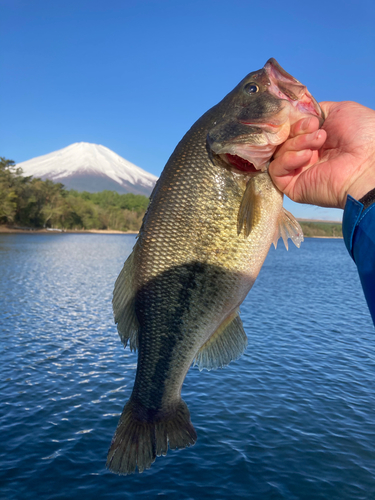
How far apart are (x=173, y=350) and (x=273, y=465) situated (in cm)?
581

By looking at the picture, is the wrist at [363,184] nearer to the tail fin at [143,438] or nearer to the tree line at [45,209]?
the tail fin at [143,438]

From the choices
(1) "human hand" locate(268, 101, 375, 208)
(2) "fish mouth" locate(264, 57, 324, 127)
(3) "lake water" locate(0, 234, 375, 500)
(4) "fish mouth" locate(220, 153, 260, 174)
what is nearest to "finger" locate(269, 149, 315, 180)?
(1) "human hand" locate(268, 101, 375, 208)

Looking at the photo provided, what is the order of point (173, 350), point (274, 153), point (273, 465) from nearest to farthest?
1. point (274, 153)
2. point (173, 350)
3. point (273, 465)

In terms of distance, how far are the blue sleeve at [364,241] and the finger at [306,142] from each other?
0.57 metres

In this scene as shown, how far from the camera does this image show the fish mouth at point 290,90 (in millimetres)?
2846

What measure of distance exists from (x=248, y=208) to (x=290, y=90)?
922mm

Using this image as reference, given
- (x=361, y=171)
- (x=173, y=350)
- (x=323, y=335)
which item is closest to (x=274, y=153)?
(x=361, y=171)

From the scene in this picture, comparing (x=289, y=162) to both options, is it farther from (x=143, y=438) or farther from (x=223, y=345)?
(x=143, y=438)

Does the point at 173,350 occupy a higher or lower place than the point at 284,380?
higher

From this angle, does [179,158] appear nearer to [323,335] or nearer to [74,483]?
[74,483]

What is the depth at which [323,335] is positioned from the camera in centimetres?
1723

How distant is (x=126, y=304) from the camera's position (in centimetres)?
338

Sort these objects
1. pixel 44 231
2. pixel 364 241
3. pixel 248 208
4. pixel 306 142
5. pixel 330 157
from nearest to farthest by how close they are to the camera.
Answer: pixel 364 241, pixel 306 142, pixel 330 157, pixel 248 208, pixel 44 231

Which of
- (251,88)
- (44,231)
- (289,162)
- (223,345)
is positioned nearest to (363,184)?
(289,162)
